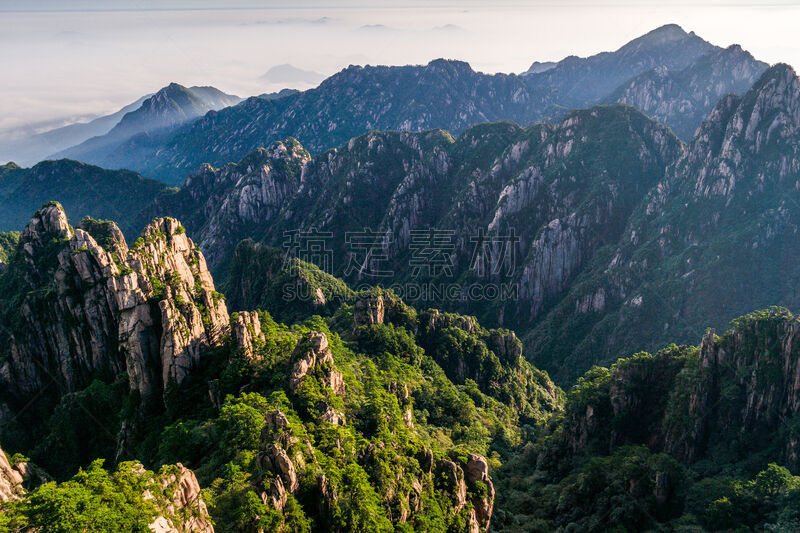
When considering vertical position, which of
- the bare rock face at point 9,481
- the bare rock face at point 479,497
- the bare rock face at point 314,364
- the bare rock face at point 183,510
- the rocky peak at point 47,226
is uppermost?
the rocky peak at point 47,226

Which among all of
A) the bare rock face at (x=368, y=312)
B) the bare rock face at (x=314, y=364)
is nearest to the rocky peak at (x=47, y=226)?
the bare rock face at (x=368, y=312)

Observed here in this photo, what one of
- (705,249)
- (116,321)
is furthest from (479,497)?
(705,249)

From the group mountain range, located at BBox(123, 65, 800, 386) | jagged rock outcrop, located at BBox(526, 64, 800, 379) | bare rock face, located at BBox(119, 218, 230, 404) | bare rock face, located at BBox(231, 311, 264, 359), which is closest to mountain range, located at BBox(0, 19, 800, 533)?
bare rock face, located at BBox(119, 218, 230, 404)

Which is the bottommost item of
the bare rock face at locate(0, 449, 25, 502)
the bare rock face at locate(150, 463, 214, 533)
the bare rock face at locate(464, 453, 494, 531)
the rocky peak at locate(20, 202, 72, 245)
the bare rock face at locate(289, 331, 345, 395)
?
the bare rock face at locate(464, 453, 494, 531)

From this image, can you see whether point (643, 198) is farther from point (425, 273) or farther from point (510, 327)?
point (425, 273)

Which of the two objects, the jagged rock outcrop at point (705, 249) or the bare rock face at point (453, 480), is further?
the jagged rock outcrop at point (705, 249)

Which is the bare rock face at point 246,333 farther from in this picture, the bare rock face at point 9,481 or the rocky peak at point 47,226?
the rocky peak at point 47,226

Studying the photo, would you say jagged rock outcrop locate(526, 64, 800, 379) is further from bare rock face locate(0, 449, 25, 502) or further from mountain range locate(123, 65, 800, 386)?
bare rock face locate(0, 449, 25, 502)
